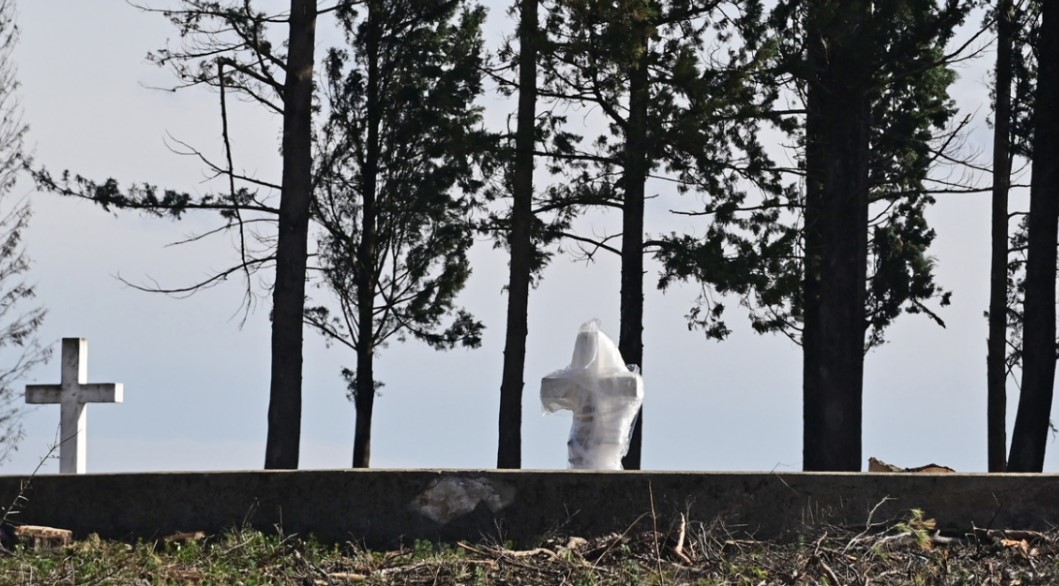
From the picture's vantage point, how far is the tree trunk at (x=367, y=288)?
804 inches

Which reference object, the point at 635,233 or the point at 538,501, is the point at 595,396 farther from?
the point at 635,233

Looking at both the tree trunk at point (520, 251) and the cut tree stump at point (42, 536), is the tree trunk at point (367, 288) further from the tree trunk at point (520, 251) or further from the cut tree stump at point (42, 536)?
the cut tree stump at point (42, 536)

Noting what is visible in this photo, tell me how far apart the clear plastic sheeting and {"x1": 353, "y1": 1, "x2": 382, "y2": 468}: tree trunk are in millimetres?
9684

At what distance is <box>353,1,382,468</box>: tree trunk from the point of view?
20.4 m

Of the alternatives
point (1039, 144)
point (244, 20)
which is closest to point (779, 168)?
point (1039, 144)

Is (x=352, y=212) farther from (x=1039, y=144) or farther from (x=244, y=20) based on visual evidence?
(x=1039, y=144)

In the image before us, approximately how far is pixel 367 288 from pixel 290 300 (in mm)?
4801

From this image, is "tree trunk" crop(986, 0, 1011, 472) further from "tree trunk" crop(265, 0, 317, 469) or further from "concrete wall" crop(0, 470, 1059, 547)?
"concrete wall" crop(0, 470, 1059, 547)

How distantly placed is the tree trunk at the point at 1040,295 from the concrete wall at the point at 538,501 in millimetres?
10440

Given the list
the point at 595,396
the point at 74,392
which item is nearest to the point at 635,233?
the point at 74,392

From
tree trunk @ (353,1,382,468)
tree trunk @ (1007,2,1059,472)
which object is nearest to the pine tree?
tree trunk @ (353,1,382,468)

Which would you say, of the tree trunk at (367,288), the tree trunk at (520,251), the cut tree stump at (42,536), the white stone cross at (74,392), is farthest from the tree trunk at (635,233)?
the cut tree stump at (42,536)

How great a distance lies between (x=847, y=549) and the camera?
626 cm

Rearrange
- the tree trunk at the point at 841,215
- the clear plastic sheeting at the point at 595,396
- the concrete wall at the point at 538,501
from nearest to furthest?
the concrete wall at the point at 538,501 → the clear plastic sheeting at the point at 595,396 → the tree trunk at the point at 841,215
